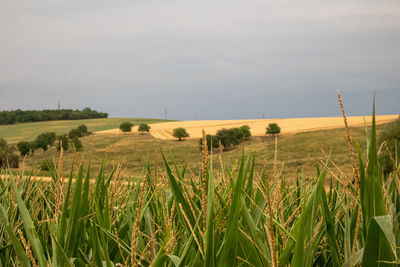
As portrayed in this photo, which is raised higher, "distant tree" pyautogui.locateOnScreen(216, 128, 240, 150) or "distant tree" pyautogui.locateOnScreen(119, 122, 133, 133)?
"distant tree" pyautogui.locateOnScreen(119, 122, 133, 133)

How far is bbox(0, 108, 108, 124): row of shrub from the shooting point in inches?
4552

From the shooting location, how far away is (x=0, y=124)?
364 ft

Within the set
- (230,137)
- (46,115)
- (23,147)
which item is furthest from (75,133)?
(46,115)

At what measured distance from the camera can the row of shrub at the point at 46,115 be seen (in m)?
116

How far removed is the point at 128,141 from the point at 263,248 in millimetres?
75833

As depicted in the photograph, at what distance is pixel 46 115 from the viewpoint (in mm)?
121000

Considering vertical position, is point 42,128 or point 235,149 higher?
point 42,128

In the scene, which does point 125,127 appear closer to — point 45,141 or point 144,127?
point 144,127

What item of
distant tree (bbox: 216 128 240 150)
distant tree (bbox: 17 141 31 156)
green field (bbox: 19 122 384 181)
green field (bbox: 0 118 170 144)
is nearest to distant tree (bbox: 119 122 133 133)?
green field (bbox: 19 122 384 181)

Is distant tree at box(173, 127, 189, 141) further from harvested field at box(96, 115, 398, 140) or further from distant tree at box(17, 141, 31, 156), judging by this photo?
distant tree at box(17, 141, 31, 156)

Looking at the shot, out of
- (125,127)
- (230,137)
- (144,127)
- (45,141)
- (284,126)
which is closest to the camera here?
(230,137)

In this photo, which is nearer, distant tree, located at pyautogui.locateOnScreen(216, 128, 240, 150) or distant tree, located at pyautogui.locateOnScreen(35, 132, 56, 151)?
distant tree, located at pyautogui.locateOnScreen(216, 128, 240, 150)

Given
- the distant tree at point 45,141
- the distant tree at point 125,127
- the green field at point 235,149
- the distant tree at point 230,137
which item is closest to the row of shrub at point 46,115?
the distant tree at point 125,127

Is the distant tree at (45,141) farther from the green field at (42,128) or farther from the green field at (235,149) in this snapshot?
the green field at (42,128)
